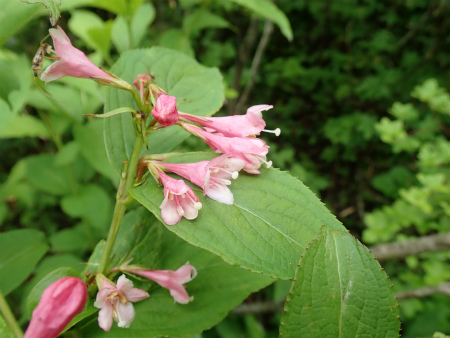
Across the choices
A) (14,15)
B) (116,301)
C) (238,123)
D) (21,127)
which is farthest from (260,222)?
(21,127)

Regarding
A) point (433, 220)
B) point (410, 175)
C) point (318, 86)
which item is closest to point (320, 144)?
point (318, 86)

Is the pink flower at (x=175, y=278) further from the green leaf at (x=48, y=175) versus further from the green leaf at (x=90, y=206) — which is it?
the green leaf at (x=48, y=175)

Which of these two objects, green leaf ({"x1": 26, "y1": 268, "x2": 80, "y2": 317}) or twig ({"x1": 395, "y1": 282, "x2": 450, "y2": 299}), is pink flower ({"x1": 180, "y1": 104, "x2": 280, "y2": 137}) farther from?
twig ({"x1": 395, "y1": 282, "x2": 450, "y2": 299})

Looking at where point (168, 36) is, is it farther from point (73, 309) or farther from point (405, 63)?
point (405, 63)

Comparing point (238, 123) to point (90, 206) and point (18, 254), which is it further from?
point (90, 206)

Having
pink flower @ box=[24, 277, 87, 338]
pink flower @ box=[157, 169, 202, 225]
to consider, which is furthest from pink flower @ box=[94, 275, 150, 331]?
pink flower @ box=[157, 169, 202, 225]
